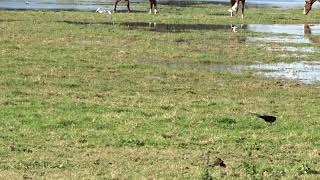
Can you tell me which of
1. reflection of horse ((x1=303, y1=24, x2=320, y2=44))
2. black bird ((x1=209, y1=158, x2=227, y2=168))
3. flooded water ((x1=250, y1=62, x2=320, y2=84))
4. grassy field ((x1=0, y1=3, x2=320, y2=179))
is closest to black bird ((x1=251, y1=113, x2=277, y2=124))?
grassy field ((x1=0, y1=3, x2=320, y2=179))

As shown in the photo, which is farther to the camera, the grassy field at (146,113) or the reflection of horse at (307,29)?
the reflection of horse at (307,29)

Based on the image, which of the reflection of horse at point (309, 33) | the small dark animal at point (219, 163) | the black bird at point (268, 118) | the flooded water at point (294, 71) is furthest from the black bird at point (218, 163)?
the reflection of horse at point (309, 33)

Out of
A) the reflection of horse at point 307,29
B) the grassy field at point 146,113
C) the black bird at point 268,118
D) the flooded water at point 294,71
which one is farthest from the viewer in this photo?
the reflection of horse at point 307,29

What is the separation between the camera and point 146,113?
13.5m

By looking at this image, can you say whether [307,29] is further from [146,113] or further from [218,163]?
[218,163]

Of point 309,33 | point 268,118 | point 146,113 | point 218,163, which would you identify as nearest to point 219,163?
point 218,163

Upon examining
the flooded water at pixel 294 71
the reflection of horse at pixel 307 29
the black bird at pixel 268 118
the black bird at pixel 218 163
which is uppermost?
the black bird at pixel 218 163

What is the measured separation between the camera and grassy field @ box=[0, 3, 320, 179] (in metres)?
9.91

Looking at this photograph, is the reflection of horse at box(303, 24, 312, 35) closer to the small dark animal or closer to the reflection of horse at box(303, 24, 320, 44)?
the reflection of horse at box(303, 24, 320, 44)

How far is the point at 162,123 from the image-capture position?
12820mm

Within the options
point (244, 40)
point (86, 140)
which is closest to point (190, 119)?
point (86, 140)

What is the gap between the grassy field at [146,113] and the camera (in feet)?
32.5

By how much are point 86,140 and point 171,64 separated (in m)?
9.49

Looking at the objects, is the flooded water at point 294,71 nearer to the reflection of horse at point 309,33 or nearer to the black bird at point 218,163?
the reflection of horse at point 309,33
